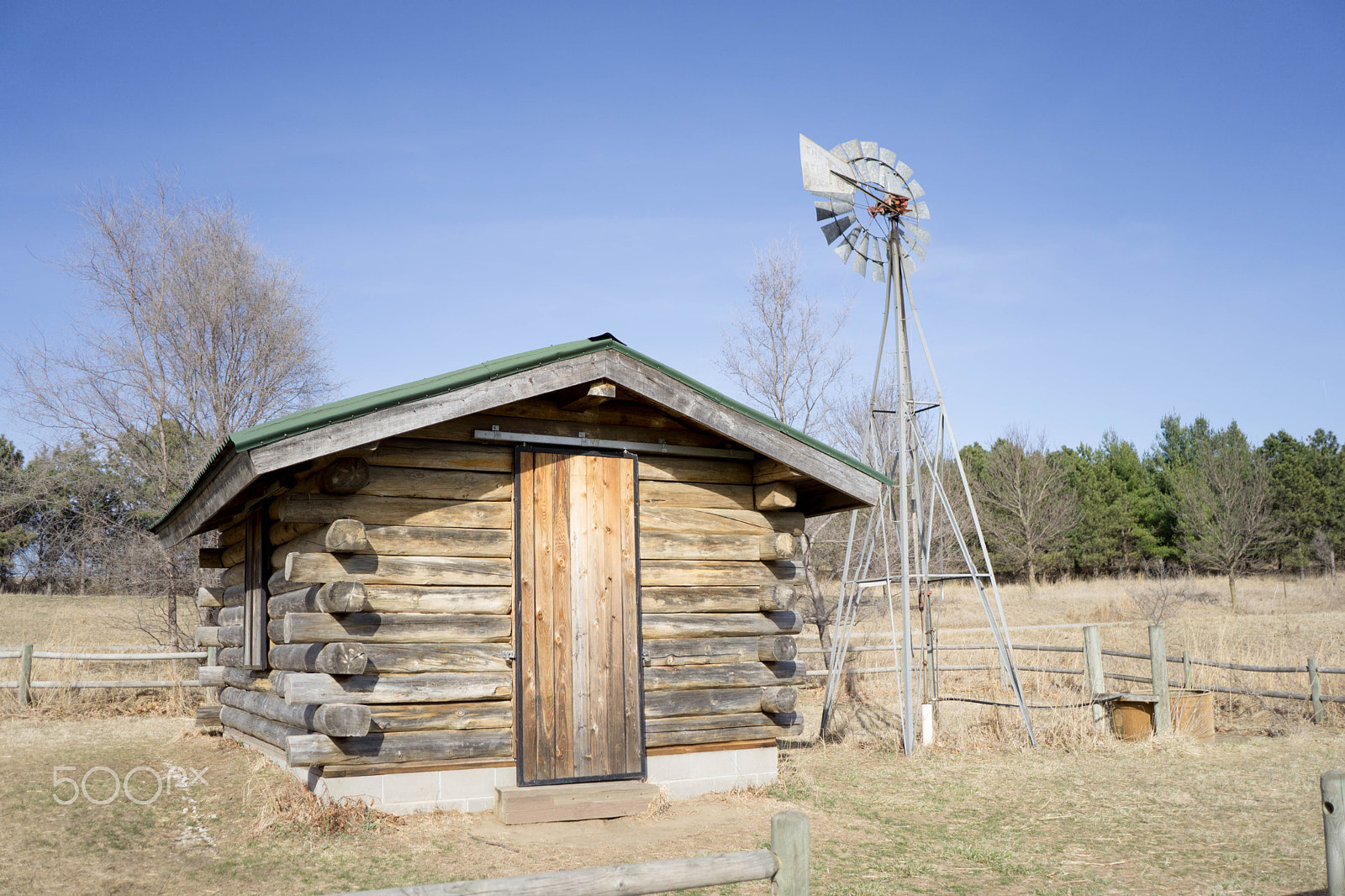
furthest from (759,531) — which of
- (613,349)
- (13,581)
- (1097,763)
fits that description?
(13,581)

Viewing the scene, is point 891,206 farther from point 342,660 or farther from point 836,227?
point 342,660

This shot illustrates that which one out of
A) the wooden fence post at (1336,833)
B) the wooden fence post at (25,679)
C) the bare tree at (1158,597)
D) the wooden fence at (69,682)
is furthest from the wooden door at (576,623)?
the bare tree at (1158,597)

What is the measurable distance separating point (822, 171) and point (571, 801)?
8.61 meters

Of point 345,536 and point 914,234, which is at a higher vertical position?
point 914,234

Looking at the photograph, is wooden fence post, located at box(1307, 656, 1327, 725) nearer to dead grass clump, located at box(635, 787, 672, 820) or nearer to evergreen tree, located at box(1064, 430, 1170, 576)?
dead grass clump, located at box(635, 787, 672, 820)

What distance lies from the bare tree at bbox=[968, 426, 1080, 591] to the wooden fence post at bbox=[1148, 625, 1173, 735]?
85.9ft

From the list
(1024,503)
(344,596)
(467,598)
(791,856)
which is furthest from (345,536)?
(1024,503)

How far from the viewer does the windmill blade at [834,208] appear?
41.4ft

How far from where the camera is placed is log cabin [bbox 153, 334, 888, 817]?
745cm

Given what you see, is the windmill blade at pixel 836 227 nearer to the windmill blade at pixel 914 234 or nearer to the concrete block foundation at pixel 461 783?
the windmill blade at pixel 914 234

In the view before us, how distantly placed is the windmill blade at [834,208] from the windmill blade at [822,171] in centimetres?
17

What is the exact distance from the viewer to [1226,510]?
118ft

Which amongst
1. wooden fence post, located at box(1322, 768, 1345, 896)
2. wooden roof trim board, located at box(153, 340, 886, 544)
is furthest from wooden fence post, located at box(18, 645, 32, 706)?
wooden fence post, located at box(1322, 768, 1345, 896)

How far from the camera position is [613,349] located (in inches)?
325
